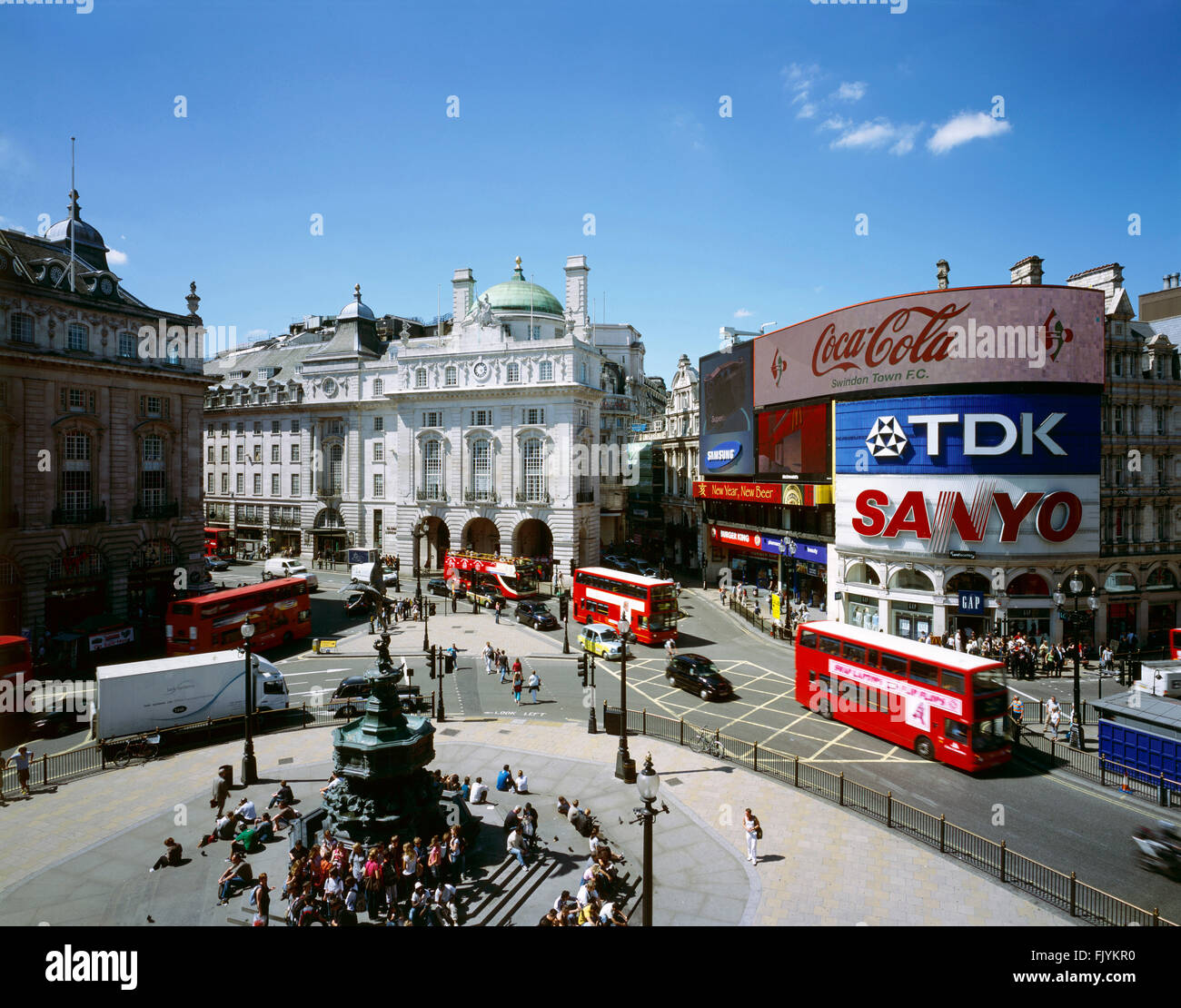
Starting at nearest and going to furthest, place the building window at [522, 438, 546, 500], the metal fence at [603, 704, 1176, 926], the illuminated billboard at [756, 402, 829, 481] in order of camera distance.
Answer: the metal fence at [603, 704, 1176, 926] < the illuminated billboard at [756, 402, 829, 481] < the building window at [522, 438, 546, 500]

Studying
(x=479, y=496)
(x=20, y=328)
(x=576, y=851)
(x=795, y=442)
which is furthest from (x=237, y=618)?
(x=795, y=442)

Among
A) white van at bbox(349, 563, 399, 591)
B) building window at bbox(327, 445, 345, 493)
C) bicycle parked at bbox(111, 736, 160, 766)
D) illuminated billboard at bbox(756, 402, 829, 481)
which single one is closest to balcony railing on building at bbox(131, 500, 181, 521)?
white van at bbox(349, 563, 399, 591)

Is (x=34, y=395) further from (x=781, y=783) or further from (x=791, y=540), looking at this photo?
(x=791, y=540)

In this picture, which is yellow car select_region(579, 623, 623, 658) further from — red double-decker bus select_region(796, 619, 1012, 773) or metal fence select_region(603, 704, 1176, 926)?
red double-decker bus select_region(796, 619, 1012, 773)

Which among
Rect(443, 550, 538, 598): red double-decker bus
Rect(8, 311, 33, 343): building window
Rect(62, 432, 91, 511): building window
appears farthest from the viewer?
Rect(443, 550, 538, 598): red double-decker bus

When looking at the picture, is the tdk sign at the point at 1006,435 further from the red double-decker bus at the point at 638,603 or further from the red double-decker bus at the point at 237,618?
the red double-decker bus at the point at 237,618

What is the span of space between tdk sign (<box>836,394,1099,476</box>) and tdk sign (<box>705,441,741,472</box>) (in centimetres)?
1657

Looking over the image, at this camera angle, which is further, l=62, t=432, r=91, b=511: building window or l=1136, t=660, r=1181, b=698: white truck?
l=62, t=432, r=91, b=511: building window

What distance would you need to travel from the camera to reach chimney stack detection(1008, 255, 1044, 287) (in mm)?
38344

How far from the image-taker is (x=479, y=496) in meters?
56.9

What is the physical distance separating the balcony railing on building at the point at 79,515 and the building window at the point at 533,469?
29353 mm

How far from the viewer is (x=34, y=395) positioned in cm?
3453
